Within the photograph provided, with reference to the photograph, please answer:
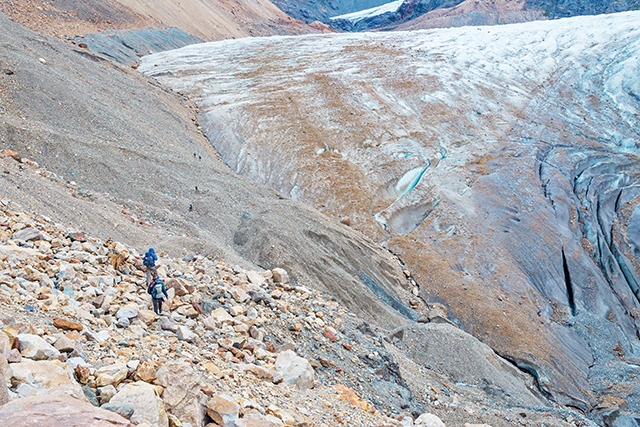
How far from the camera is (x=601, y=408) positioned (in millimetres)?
12789

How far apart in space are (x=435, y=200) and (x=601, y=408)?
33.1 ft

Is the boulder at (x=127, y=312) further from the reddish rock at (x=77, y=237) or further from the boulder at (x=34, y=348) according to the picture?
the reddish rock at (x=77, y=237)

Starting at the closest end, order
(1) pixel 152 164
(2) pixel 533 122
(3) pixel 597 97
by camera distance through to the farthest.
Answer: (1) pixel 152 164, (2) pixel 533 122, (3) pixel 597 97

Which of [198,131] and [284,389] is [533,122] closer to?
[198,131]

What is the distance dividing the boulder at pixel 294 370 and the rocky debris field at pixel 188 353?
0.07 ft

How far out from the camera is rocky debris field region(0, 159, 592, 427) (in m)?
4.09

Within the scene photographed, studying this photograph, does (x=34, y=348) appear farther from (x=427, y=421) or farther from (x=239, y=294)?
(x=427, y=421)

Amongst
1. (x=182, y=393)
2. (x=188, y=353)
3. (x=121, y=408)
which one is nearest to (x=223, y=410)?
(x=182, y=393)

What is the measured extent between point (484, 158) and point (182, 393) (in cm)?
2166

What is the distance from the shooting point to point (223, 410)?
4.71 m

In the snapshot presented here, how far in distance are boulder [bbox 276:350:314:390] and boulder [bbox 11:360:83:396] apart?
131 inches

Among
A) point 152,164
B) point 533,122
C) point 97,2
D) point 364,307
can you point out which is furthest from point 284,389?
point 97,2

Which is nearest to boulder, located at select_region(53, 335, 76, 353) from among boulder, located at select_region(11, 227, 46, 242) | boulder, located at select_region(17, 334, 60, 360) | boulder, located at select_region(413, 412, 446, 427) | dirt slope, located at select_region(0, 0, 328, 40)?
boulder, located at select_region(17, 334, 60, 360)

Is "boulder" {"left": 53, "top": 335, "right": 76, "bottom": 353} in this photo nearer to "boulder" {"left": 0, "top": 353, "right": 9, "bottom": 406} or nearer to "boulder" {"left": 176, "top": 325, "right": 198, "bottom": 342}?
"boulder" {"left": 0, "top": 353, "right": 9, "bottom": 406}
